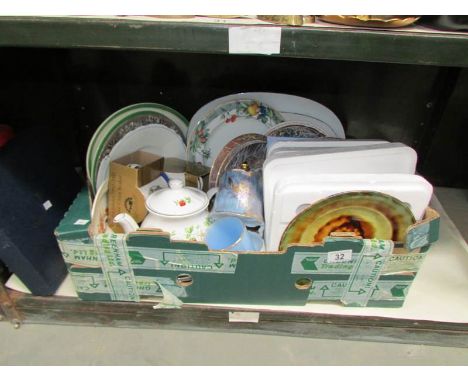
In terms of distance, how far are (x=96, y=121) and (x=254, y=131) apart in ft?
1.62

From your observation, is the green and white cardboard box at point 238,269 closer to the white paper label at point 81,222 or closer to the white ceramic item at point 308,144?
the white paper label at point 81,222

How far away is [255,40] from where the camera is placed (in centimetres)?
47

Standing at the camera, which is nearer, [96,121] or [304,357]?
[304,357]

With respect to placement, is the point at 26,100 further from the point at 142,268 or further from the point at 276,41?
the point at 276,41

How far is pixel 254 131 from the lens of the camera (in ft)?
2.97

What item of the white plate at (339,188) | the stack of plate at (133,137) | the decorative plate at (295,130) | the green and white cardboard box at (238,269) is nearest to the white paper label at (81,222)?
the green and white cardboard box at (238,269)

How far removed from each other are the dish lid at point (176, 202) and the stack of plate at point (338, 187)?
13 centimetres

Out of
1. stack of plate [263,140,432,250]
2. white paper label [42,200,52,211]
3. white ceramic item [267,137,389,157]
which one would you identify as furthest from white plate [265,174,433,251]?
white paper label [42,200,52,211]

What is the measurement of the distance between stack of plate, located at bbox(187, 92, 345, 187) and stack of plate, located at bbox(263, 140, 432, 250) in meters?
0.17

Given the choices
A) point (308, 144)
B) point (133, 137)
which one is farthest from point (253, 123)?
point (133, 137)

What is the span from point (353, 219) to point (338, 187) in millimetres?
82
